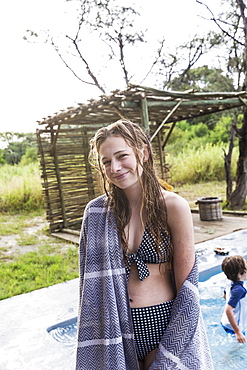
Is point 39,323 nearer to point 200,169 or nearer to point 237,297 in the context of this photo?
point 237,297

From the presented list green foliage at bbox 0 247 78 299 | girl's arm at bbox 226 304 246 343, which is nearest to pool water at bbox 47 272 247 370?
girl's arm at bbox 226 304 246 343

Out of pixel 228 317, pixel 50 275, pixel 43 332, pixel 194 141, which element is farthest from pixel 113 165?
pixel 194 141

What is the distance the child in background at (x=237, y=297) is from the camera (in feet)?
9.11

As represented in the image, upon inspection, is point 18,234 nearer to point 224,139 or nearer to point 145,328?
point 145,328

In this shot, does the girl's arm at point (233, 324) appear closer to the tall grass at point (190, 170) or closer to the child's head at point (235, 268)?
the child's head at point (235, 268)

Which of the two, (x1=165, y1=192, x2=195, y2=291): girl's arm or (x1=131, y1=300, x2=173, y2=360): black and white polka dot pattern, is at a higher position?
(x1=165, y1=192, x2=195, y2=291): girl's arm

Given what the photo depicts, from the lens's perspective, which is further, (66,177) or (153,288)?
(66,177)

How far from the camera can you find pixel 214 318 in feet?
12.4

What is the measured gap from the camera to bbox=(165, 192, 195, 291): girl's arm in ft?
4.36

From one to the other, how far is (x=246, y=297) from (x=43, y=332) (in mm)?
1756

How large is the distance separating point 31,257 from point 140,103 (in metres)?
3.00

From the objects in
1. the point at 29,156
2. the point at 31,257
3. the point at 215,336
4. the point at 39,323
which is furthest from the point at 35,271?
the point at 29,156

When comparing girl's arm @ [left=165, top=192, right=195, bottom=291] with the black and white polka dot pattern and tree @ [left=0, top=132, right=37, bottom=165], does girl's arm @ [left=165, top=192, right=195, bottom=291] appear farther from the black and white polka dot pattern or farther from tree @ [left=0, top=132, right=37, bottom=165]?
tree @ [left=0, top=132, right=37, bottom=165]

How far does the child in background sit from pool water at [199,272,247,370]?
0.88 feet
